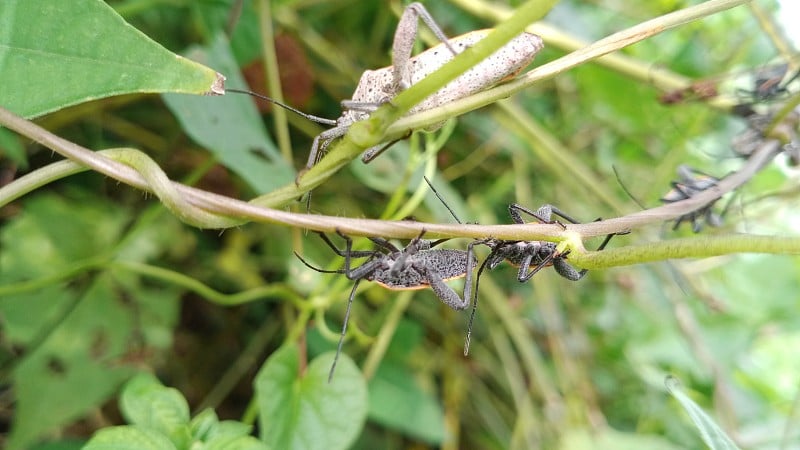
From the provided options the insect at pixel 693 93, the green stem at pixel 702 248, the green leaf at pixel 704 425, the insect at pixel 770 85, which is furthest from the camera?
the insect at pixel 693 93

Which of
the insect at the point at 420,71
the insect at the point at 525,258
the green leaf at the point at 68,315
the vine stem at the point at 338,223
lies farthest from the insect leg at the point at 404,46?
the green leaf at the point at 68,315

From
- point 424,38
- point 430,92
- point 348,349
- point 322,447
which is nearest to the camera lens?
point 430,92

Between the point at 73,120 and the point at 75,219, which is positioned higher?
the point at 73,120

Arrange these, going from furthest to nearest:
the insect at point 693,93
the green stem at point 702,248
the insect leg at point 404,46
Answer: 1. the insect at point 693,93
2. the insect leg at point 404,46
3. the green stem at point 702,248

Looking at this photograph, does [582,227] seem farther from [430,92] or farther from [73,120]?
[73,120]

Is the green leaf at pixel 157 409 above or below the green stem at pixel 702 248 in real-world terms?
below

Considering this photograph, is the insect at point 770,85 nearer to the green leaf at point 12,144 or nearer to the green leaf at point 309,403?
the green leaf at point 309,403

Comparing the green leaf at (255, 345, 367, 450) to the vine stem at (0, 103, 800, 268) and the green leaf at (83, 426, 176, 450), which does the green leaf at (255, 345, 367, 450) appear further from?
the vine stem at (0, 103, 800, 268)

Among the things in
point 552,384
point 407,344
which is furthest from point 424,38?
point 552,384

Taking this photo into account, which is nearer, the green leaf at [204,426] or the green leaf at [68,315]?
the green leaf at [204,426]
